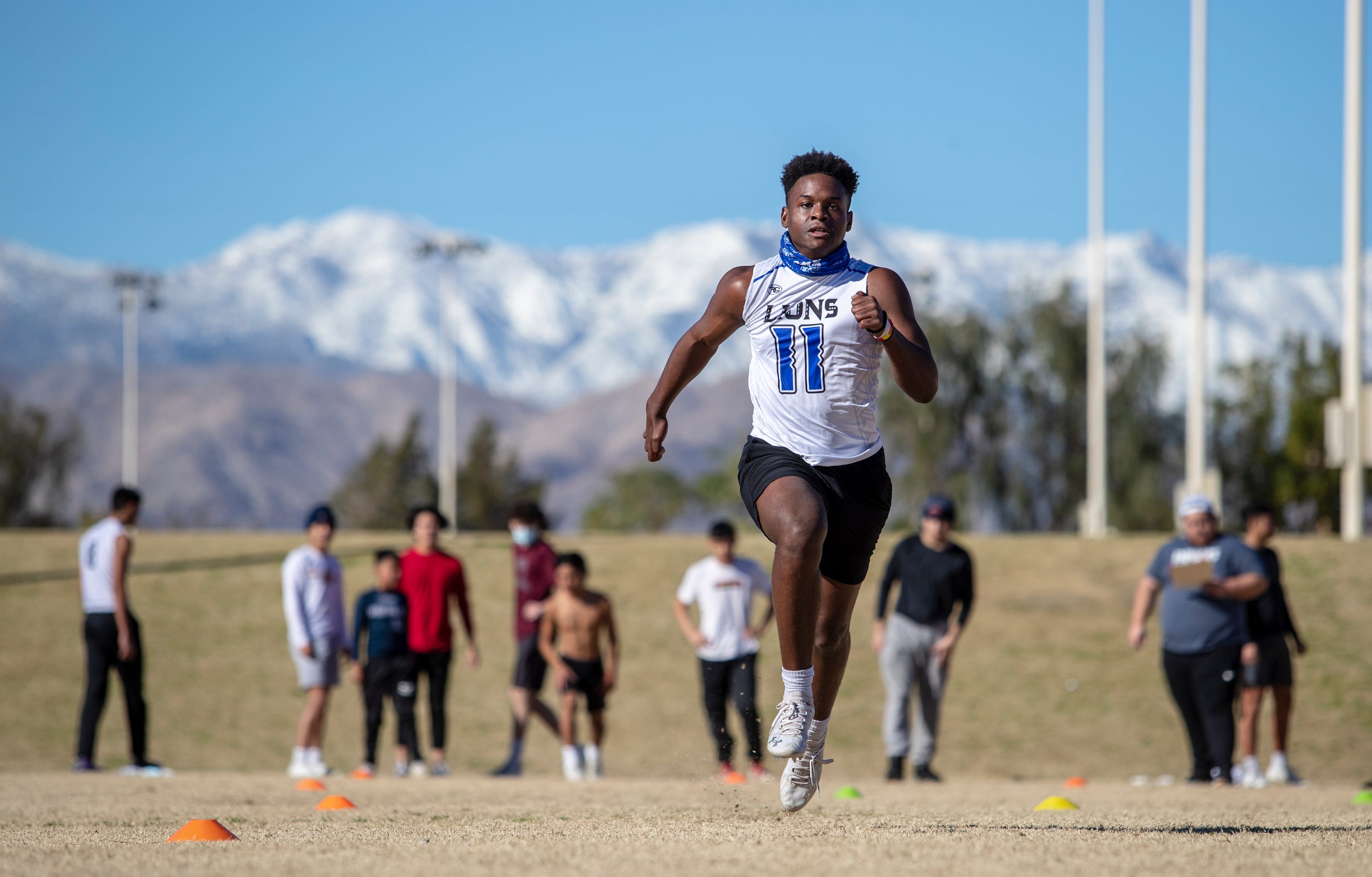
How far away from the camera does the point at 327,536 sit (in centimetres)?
1223

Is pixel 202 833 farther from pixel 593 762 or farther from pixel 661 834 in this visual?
pixel 593 762

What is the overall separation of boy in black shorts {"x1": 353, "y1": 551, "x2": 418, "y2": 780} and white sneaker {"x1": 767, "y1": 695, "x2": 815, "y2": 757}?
7.09m

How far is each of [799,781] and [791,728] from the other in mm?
368

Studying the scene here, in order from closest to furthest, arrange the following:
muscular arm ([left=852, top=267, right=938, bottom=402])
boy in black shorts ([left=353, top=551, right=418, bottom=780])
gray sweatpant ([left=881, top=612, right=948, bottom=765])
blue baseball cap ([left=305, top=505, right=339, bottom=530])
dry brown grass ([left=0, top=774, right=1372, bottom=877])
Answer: dry brown grass ([left=0, top=774, right=1372, bottom=877]) < muscular arm ([left=852, top=267, right=938, bottom=402]) < blue baseball cap ([left=305, top=505, right=339, bottom=530]) < gray sweatpant ([left=881, top=612, right=948, bottom=765]) < boy in black shorts ([left=353, top=551, right=418, bottom=780])

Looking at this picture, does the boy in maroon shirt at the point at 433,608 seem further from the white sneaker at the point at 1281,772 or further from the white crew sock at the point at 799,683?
the white sneaker at the point at 1281,772

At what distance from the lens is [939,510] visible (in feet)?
41.3

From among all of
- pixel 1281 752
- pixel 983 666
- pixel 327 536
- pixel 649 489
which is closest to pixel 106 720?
pixel 327 536

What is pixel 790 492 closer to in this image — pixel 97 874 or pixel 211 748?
pixel 97 874

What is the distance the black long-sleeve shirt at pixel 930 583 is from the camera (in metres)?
12.4

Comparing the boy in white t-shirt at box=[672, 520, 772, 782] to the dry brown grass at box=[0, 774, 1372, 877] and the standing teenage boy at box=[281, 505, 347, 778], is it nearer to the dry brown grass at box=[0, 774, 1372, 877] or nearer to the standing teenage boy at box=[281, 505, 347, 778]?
the dry brown grass at box=[0, 774, 1372, 877]

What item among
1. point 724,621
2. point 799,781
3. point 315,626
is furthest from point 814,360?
point 315,626

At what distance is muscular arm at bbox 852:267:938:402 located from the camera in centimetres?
570

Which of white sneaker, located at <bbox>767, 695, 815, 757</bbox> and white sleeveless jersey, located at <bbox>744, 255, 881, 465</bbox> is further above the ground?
white sleeveless jersey, located at <bbox>744, 255, 881, 465</bbox>

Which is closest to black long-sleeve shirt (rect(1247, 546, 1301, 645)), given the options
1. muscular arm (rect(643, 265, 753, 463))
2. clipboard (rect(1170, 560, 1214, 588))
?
clipboard (rect(1170, 560, 1214, 588))
